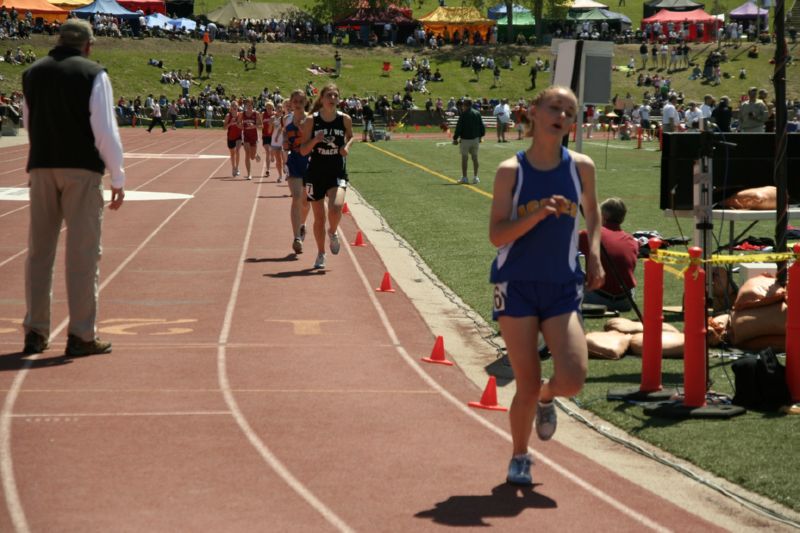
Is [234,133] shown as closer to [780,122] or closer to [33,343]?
[33,343]

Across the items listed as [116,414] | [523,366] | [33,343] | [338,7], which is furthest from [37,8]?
[523,366]

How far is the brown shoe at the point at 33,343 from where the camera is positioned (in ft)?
31.6

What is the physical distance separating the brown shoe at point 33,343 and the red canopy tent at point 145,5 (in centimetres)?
8559

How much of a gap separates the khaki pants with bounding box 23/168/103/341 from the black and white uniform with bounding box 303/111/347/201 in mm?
5555

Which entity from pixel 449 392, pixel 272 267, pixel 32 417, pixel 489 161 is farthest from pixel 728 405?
pixel 489 161

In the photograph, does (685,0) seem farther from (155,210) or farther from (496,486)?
(496,486)

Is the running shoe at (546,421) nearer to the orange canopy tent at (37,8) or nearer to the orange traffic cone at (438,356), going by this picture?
the orange traffic cone at (438,356)

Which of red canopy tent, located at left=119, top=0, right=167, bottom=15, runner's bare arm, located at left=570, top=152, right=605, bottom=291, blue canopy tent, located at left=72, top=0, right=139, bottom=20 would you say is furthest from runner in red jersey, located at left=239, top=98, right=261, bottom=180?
red canopy tent, located at left=119, top=0, right=167, bottom=15

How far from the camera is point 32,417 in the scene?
25.1 ft

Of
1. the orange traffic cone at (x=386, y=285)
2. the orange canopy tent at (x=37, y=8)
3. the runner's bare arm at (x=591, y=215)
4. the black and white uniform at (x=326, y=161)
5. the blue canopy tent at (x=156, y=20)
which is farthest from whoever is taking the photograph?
the blue canopy tent at (x=156, y=20)

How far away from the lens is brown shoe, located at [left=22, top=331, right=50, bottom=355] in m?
9.62

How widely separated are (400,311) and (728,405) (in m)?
4.73

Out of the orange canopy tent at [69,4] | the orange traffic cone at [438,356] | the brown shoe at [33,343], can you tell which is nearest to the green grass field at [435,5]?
the orange canopy tent at [69,4]

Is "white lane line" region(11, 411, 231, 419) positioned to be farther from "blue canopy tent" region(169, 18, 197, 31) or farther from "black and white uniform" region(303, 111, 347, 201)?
"blue canopy tent" region(169, 18, 197, 31)
